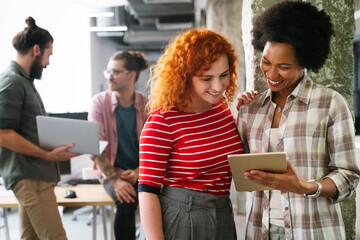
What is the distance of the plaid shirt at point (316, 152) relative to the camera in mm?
1165

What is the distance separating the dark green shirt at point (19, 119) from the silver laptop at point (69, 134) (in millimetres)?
112

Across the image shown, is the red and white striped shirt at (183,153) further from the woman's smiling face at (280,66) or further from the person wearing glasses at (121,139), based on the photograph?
the person wearing glasses at (121,139)

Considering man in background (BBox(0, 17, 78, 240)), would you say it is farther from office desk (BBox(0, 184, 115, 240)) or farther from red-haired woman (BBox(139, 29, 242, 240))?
red-haired woman (BBox(139, 29, 242, 240))

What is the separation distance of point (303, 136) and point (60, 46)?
5608 millimetres

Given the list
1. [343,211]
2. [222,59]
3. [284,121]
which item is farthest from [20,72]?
[343,211]

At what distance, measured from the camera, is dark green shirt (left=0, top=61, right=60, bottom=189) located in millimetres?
2156

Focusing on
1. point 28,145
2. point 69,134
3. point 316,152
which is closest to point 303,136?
point 316,152

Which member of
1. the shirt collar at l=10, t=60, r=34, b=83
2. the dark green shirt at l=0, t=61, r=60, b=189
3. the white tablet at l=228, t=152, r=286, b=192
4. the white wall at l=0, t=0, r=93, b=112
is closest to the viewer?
the white tablet at l=228, t=152, r=286, b=192

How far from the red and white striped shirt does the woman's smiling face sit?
0.99 ft

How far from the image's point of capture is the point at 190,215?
1.34 m

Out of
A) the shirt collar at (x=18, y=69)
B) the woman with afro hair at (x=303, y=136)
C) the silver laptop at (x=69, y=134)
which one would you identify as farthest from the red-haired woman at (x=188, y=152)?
the shirt collar at (x=18, y=69)

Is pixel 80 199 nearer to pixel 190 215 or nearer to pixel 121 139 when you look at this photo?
pixel 121 139

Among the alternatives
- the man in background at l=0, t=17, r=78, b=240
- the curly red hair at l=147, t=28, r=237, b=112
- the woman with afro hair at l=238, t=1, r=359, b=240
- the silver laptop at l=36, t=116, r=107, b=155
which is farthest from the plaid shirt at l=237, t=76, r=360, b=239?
the man in background at l=0, t=17, r=78, b=240

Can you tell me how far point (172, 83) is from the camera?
4.54ft
